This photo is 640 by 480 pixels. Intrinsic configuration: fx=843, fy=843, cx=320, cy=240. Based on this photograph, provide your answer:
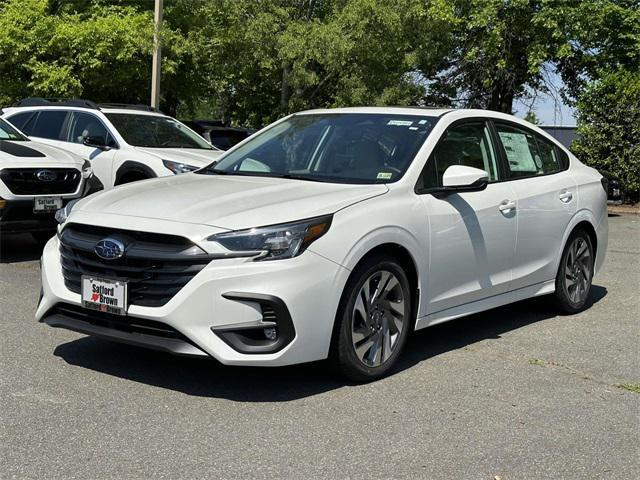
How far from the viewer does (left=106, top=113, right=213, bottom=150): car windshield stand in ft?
35.6

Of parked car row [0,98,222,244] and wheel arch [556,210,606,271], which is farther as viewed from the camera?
parked car row [0,98,222,244]

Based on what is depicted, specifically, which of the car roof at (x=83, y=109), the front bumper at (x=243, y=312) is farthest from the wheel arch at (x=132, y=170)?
the front bumper at (x=243, y=312)

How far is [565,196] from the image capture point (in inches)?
267

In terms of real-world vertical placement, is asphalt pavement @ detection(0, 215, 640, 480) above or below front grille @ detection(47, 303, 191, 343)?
below

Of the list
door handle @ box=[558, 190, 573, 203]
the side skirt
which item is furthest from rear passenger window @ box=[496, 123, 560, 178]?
the side skirt

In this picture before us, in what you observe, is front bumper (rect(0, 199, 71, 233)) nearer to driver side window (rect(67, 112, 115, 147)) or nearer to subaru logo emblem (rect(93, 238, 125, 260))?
driver side window (rect(67, 112, 115, 147))

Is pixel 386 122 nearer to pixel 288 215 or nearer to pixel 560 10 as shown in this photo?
pixel 288 215

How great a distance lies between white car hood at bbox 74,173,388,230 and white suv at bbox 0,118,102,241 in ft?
12.1

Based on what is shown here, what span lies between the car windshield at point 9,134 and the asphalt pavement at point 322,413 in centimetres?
413

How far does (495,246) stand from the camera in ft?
19.2

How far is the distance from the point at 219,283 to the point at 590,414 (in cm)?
216

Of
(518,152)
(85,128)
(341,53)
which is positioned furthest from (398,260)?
(341,53)

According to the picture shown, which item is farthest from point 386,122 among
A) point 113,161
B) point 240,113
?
point 240,113

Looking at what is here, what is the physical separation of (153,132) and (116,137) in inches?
24.2
